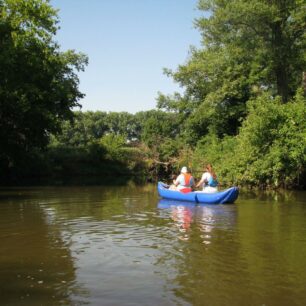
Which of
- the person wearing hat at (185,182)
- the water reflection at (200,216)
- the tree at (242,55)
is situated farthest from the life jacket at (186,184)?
the tree at (242,55)

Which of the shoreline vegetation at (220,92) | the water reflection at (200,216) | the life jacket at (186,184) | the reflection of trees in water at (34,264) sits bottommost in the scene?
the reflection of trees in water at (34,264)

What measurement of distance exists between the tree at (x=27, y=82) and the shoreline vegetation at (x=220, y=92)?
0.06 m

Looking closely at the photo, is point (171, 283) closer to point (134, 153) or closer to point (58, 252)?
point (58, 252)

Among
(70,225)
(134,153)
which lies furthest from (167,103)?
(70,225)

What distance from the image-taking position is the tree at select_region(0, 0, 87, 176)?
26.6 meters

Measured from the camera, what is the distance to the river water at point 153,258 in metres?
6.42

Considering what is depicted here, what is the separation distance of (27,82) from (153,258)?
76.8 feet

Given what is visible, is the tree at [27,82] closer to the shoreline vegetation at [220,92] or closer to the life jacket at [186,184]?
the shoreline vegetation at [220,92]

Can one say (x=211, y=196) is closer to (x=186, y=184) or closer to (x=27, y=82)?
(x=186, y=184)

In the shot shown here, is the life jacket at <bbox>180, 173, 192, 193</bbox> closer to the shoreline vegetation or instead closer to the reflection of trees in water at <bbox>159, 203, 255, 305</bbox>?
the reflection of trees in water at <bbox>159, 203, 255, 305</bbox>

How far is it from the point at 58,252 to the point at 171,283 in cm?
308

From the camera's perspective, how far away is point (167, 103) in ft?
124

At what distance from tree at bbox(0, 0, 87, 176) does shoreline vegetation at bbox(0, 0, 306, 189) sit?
0.06 m

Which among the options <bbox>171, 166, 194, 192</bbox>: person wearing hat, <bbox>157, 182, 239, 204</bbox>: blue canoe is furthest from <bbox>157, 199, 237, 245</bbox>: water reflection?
<bbox>171, 166, 194, 192</bbox>: person wearing hat
